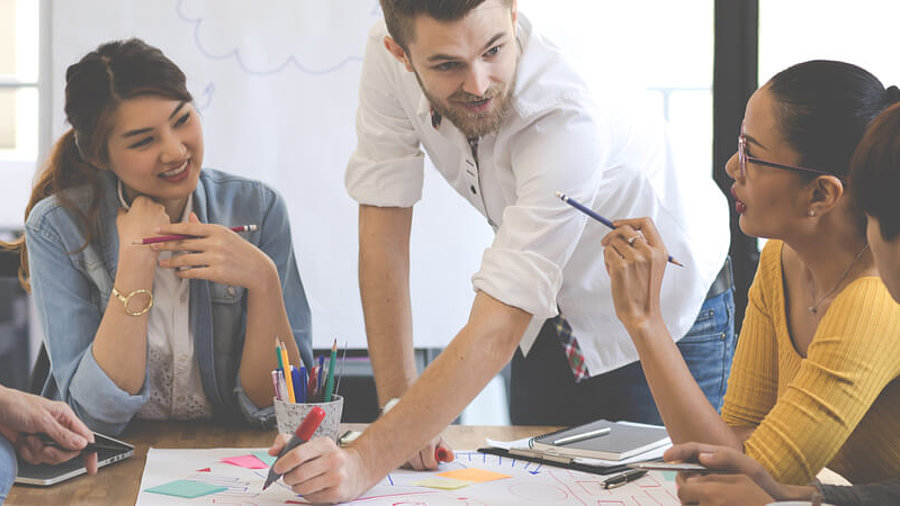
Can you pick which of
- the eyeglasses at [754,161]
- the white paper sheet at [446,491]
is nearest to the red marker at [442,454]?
the white paper sheet at [446,491]

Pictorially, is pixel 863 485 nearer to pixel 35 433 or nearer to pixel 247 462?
pixel 247 462

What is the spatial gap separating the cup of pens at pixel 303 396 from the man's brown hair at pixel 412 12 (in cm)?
47

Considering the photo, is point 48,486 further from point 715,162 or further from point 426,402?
point 715,162

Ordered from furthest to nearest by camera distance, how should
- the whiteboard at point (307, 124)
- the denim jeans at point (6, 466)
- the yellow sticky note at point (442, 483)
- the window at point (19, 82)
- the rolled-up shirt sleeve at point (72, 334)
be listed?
the window at point (19, 82), the whiteboard at point (307, 124), the rolled-up shirt sleeve at point (72, 334), the yellow sticky note at point (442, 483), the denim jeans at point (6, 466)

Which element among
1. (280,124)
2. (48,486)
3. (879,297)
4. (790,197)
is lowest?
(48,486)

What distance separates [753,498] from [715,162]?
159cm

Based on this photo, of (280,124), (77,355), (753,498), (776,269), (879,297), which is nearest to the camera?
(753,498)

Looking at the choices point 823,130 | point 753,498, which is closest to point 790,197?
point 823,130

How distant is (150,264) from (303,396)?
46cm

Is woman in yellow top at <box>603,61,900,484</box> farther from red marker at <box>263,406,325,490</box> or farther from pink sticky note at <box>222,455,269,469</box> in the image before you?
pink sticky note at <box>222,455,269,469</box>

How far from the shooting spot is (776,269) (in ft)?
4.66

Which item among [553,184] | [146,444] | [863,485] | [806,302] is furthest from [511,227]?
[146,444]

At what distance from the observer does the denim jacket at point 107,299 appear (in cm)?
152

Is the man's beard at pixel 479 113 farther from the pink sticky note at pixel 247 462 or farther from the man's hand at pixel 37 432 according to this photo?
the man's hand at pixel 37 432
